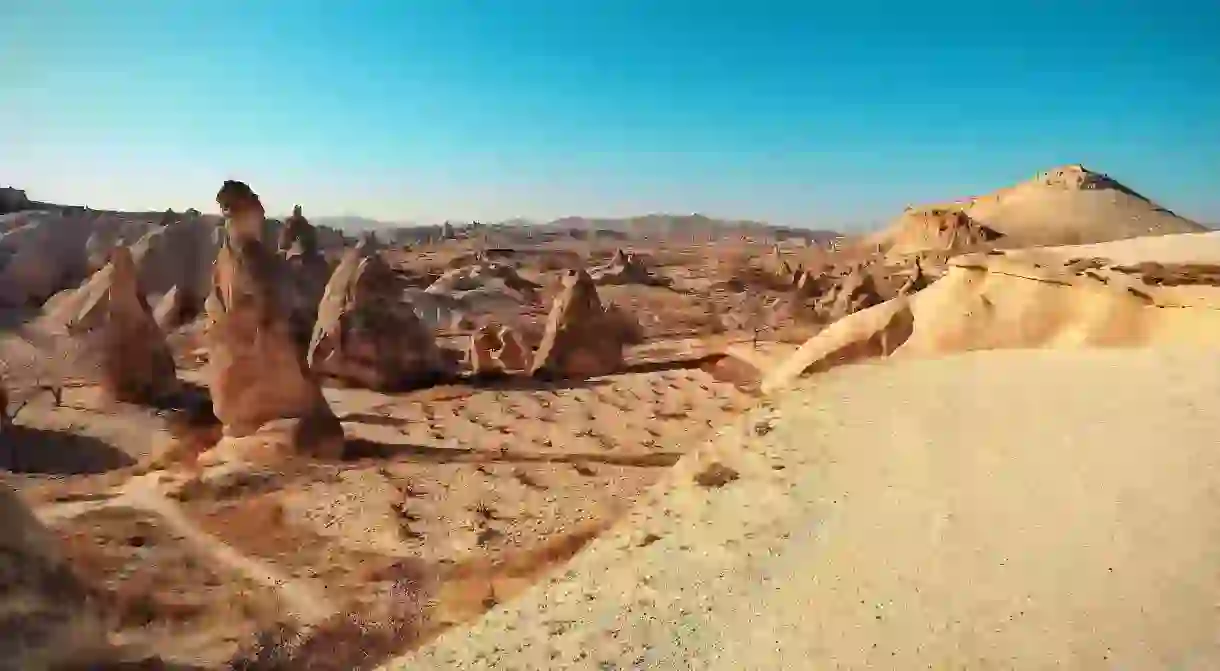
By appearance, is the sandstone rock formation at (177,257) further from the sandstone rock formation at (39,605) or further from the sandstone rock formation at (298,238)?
the sandstone rock formation at (39,605)

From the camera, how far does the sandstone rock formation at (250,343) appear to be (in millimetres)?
12172

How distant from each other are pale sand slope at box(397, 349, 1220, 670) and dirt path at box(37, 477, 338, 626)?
4.03 meters

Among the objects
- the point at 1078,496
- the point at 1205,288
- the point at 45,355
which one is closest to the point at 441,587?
the point at 1078,496

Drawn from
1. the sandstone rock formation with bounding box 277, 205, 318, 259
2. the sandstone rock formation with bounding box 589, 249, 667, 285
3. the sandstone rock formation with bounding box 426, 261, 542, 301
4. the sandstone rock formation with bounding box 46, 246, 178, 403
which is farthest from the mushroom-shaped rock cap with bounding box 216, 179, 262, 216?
the sandstone rock formation with bounding box 589, 249, 667, 285

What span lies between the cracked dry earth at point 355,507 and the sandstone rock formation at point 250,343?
1255 mm

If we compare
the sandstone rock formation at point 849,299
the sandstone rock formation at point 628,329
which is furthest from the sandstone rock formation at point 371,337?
the sandstone rock formation at point 849,299

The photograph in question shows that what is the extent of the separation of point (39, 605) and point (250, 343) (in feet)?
25.5

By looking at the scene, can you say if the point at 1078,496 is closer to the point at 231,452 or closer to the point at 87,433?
the point at 231,452

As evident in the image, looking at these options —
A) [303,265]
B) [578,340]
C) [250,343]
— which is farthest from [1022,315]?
[303,265]

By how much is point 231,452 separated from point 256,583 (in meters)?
4.19

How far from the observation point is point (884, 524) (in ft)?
13.1

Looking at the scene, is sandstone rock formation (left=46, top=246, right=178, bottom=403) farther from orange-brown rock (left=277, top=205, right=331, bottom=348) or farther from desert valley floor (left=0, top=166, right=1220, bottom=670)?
orange-brown rock (left=277, top=205, right=331, bottom=348)

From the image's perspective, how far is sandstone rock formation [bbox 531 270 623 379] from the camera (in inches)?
661

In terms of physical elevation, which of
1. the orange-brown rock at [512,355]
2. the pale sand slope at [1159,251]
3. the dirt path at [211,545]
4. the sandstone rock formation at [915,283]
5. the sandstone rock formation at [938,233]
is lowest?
the dirt path at [211,545]
